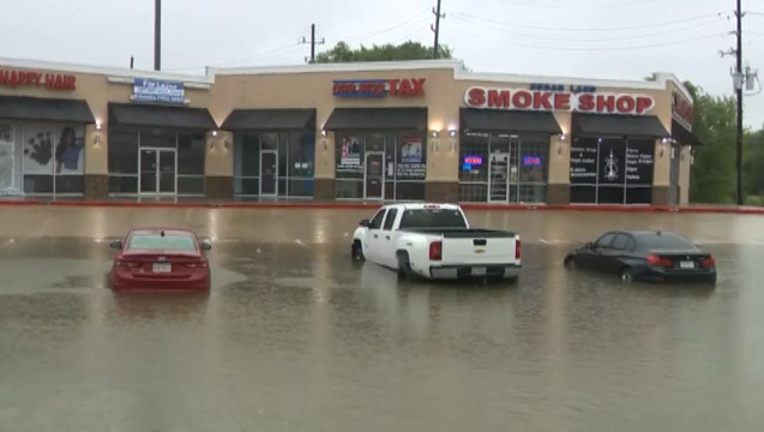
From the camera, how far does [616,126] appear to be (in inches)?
1638

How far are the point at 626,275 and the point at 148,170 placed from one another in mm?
30301

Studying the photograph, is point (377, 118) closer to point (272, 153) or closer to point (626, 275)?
point (272, 153)

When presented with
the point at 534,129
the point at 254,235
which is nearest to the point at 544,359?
the point at 254,235

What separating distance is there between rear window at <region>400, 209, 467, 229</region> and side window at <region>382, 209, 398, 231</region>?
38 cm

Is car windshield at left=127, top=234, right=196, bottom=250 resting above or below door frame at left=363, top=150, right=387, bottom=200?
below

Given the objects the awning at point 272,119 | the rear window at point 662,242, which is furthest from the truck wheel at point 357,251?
the awning at point 272,119


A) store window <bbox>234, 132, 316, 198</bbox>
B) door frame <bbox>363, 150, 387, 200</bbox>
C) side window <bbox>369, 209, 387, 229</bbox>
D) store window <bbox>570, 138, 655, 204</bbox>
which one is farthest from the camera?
store window <bbox>234, 132, 316, 198</bbox>

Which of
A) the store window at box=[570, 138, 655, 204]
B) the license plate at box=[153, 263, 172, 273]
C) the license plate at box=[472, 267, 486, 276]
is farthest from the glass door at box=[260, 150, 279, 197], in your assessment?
the license plate at box=[153, 263, 172, 273]

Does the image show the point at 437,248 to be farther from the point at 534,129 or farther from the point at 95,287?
the point at 534,129

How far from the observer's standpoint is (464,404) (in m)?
7.71

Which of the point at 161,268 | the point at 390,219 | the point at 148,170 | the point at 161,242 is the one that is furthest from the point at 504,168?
the point at 161,268

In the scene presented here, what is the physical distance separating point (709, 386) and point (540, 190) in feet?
113

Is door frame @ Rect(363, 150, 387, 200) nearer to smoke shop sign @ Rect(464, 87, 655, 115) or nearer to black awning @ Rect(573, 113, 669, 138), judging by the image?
smoke shop sign @ Rect(464, 87, 655, 115)

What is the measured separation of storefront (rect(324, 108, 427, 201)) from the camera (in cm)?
4106
